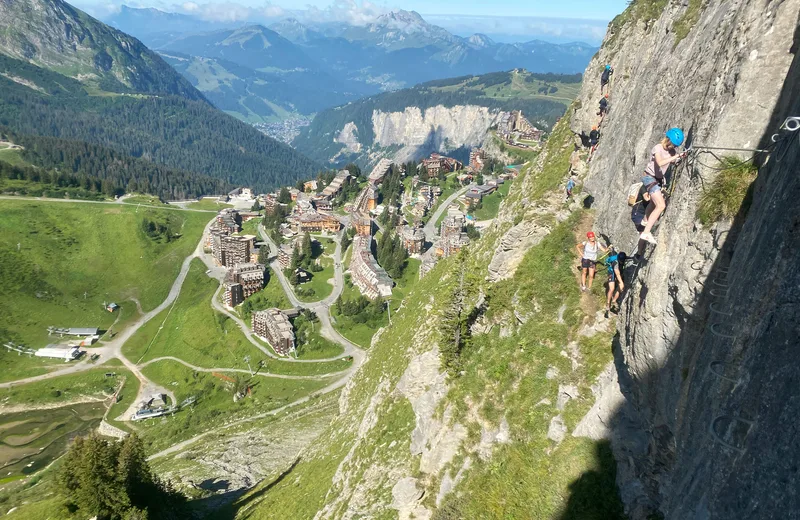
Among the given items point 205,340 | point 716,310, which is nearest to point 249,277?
point 205,340

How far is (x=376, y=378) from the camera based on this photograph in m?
42.9

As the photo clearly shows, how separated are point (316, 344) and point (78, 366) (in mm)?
51062

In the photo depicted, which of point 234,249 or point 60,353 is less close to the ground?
point 234,249

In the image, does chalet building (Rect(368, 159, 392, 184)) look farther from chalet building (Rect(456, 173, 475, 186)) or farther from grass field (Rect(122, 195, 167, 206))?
grass field (Rect(122, 195, 167, 206))

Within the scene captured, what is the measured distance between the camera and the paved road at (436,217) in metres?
132

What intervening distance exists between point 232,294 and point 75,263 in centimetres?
5459

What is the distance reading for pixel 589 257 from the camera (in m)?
22.1

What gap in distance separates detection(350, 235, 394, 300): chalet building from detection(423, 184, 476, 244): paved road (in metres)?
19.1

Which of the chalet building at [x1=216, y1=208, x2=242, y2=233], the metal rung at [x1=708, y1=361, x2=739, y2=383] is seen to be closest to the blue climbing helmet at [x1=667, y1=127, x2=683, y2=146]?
the metal rung at [x1=708, y1=361, x2=739, y2=383]

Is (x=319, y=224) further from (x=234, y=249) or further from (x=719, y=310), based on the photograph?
(x=719, y=310)

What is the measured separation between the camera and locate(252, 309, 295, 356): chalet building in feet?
295

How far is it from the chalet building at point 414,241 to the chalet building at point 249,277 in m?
37.5

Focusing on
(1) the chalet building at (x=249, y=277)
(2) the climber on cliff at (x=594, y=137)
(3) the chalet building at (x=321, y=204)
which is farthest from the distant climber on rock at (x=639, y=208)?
(3) the chalet building at (x=321, y=204)

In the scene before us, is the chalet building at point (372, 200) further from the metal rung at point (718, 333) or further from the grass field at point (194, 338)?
the metal rung at point (718, 333)
